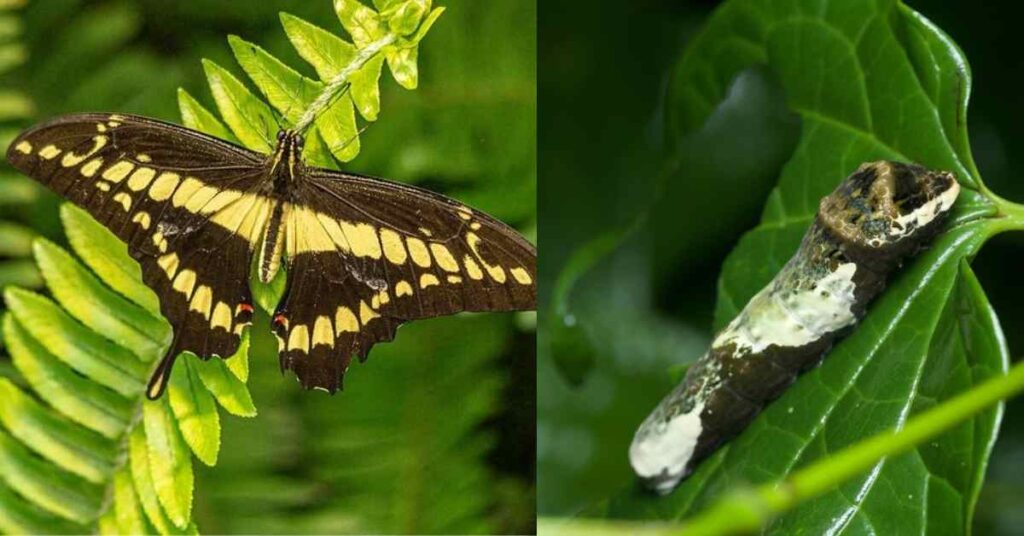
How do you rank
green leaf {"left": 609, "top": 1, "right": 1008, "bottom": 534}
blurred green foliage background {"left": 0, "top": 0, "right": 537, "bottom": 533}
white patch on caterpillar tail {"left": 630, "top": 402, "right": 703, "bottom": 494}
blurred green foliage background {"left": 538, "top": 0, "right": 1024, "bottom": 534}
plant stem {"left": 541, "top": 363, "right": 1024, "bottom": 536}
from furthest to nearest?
blurred green foliage background {"left": 538, "top": 0, "right": 1024, "bottom": 534}, blurred green foliage background {"left": 0, "top": 0, "right": 537, "bottom": 533}, white patch on caterpillar tail {"left": 630, "top": 402, "right": 703, "bottom": 494}, green leaf {"left": 609, "top": 1, "right": 1008, "bottom": 534}, plant stem {"left": 541, "top": 363, "right": 1024, "bottom": 536}

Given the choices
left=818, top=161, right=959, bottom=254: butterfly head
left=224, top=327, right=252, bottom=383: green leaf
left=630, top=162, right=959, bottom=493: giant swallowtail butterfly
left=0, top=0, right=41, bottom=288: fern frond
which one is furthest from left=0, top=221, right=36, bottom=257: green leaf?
left=818, top=161, right=959, bottom=254: butterfly head

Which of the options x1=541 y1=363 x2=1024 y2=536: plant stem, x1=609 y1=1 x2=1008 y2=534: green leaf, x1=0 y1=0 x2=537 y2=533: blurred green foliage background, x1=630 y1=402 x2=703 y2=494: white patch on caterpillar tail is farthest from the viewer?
x1=0 y1=0 x2=537 y2=533: blurred green foliage background

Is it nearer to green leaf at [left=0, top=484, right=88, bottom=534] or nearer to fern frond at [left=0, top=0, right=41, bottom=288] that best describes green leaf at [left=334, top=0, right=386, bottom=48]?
fern frond at [left=0, top=0, right=41, bottom=288]

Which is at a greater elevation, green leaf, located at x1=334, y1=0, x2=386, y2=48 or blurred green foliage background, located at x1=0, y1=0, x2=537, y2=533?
green leaf, located at x1=334, y1=0, x2=386, y2=48

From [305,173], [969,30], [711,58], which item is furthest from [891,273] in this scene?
[305,173]

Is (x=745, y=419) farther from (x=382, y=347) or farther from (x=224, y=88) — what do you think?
(x=224, y=88)

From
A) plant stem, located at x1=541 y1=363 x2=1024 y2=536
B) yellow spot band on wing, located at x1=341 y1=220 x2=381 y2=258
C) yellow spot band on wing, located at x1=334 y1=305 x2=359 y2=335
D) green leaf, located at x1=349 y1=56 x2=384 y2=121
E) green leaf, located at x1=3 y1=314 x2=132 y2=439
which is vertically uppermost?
green leaf, located at x1=349 y1=56 x2=384 y2=121
